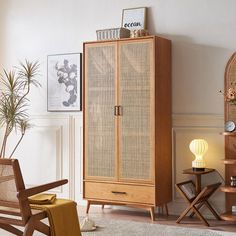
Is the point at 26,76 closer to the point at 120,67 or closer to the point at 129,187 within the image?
the point at 120,67

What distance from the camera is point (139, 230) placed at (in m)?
5.03

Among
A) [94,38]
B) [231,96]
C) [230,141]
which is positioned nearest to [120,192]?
[230,141]

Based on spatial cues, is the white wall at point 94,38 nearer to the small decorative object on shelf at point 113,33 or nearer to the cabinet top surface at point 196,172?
A: the cabinet top surface at point 196,172

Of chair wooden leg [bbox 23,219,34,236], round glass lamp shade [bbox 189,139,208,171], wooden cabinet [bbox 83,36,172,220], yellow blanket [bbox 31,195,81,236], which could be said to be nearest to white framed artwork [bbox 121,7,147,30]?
wooden cabinet [bbox 83,36,172,220]

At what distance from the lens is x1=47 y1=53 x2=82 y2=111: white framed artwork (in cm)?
640

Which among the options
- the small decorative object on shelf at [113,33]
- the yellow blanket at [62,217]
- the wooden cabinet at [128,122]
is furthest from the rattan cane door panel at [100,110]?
the yellow blanket at [62,217]

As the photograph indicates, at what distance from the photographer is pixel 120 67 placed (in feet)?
18.6

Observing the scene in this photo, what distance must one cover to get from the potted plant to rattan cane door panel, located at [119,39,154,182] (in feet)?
4.83

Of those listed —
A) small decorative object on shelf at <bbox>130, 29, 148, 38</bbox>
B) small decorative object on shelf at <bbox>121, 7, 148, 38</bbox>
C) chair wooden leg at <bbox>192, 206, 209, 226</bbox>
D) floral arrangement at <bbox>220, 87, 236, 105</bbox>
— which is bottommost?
chair wooden leg at <bbox>192, 206, 209, 226</bbox>

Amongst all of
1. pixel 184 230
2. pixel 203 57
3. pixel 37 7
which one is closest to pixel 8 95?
pixel 37 7

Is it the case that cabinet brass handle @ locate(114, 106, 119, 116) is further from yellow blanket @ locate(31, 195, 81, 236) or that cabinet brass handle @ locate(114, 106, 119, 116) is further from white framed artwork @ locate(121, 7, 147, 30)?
yellow blanket @ locate(31, 195, 81, 236)

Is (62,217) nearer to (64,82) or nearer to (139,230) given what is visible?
(139,230)

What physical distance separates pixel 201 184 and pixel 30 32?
2960mm

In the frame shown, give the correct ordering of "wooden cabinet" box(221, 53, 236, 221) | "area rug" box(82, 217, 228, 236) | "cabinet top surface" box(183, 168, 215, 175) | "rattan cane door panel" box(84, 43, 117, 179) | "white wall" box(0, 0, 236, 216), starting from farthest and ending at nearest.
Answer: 1. "rattan cane door panel" box(84, 43, 117, 179)
2. "white wall" box(0, 0, 236, 216)
3. "wooden cabinet" box(221, 53, 236, 221)
4. "cabinet top surface" box(183, 168, 215, 175)
5. "area rug" box(82, 217, 228, 236)
